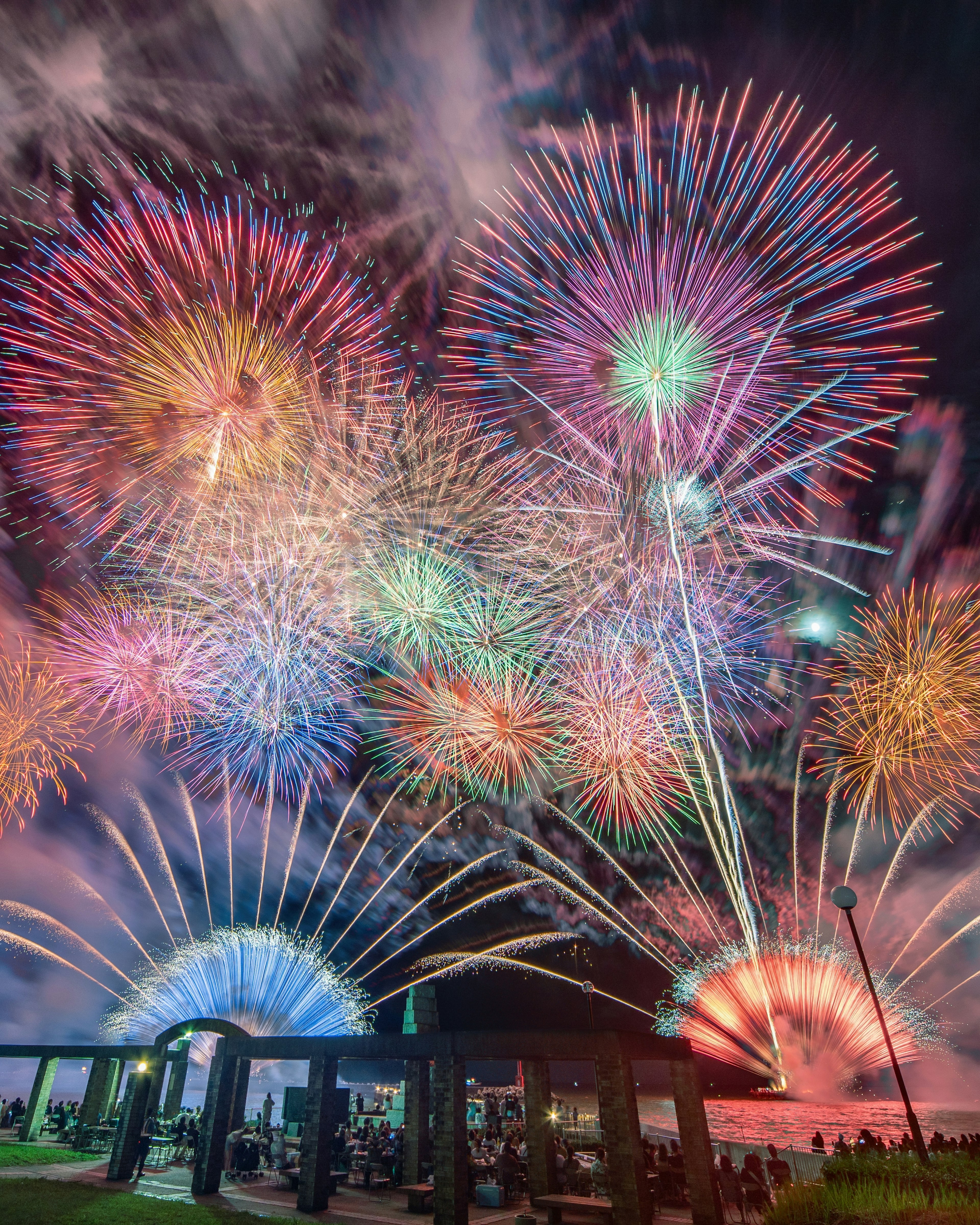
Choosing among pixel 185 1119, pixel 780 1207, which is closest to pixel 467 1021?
pixel 185 1119

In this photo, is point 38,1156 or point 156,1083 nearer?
point 38,1156

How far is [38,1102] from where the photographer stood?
30.4m

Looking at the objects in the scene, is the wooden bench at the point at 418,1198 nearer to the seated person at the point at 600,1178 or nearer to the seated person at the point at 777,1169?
the seated person at the point at 600,1178

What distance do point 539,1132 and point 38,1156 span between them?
1967 centimetres

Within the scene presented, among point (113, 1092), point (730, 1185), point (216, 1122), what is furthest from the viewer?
point (113, 1092)

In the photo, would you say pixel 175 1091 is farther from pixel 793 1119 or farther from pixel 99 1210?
pixel 793 1119

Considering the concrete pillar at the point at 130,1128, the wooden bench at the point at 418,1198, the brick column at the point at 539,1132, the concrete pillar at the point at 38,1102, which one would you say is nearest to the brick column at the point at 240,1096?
the concrete pillar at the point at 130,1128

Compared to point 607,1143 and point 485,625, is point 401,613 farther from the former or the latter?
point 607,1143

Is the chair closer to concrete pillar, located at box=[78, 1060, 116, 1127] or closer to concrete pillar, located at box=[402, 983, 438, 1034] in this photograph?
concrete pillar, located at box=[78, 1060, 116, 1127]

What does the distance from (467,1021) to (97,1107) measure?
7810 centimetres

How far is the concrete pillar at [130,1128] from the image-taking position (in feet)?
68.7

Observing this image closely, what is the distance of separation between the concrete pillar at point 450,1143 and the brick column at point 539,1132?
2554 millimetres

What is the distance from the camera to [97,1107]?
28.1 m

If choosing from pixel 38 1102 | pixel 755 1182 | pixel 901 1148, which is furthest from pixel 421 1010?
pixel 901 1148
